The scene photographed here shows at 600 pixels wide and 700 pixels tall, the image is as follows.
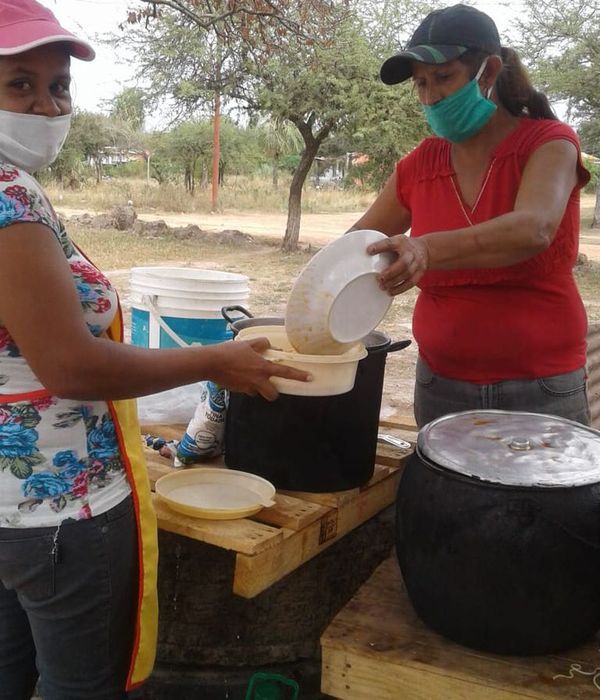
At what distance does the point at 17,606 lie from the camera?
1760 mm

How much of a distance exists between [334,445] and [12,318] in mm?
978

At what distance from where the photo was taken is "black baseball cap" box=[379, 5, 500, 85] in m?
2.12

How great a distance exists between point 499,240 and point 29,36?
118 cm

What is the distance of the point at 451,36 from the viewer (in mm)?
2117

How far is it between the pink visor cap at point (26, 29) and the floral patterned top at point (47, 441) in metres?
0.28

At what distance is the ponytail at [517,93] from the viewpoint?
7.39ft

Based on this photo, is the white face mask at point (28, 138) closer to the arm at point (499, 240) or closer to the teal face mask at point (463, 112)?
the arm at point (499, 240)

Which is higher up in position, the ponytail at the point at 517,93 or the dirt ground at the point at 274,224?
the ponytail at the point at 517,93

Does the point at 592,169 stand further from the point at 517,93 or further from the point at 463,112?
the point at 463,112

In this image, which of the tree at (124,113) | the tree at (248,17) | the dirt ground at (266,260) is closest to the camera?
the tree at (248,17)

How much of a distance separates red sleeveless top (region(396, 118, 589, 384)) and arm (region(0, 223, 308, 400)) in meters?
0.93

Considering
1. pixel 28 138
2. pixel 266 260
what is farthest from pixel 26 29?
pixel 266 260

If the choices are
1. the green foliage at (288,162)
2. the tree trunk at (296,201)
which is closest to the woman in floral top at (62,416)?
the tree trunk at (296,201)

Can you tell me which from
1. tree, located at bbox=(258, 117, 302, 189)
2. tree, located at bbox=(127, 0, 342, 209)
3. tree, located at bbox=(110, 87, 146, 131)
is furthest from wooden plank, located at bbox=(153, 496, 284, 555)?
tree, located at bbox=(110, 87, 146, 131)
